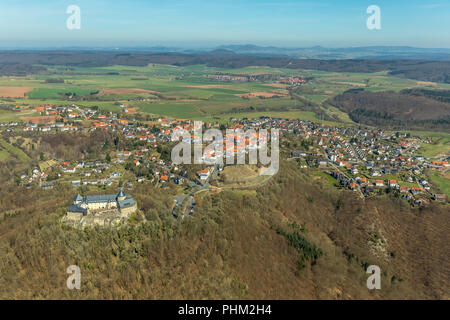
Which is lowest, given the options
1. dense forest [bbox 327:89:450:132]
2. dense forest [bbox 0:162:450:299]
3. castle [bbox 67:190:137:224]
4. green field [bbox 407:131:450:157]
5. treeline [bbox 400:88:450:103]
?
dense forest [bbox 0:162:450:299]

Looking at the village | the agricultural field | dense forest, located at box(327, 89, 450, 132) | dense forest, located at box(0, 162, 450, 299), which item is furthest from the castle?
dense forest, located at box(327, 89, 450, 132)

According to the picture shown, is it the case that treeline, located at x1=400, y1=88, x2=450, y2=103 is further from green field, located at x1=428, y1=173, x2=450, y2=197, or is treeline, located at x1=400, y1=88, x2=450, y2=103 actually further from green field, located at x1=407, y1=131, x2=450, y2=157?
green field, located at x1=428, y1=173, x2=450, y2=197

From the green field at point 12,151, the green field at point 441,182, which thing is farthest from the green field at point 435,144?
the green field at point 12,151

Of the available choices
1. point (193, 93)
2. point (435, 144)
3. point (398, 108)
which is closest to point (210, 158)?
point (435, 144)

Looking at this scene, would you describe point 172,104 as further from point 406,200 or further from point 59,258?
point 59,258

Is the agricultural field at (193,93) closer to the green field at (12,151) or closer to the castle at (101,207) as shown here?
the green field at (12,151)
